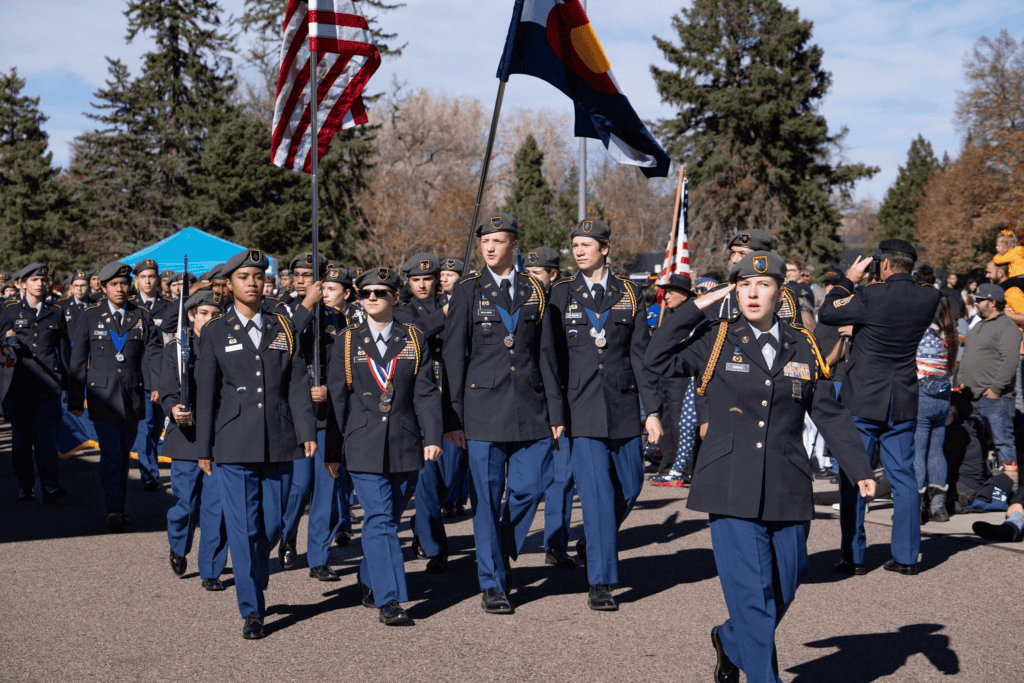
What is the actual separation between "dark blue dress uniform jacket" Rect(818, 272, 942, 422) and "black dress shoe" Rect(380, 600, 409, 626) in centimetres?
385

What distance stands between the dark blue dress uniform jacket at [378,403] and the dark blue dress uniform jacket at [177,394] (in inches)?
48.9

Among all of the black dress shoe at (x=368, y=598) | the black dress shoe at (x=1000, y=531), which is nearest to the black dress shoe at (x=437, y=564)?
the black dress shoe at (x=368, y=598)

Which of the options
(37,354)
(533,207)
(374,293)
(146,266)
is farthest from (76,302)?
(533,207)

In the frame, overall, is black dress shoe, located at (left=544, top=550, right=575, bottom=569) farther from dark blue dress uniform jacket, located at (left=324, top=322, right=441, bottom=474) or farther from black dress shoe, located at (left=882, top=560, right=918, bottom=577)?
black dress shoe, located at (left=882, top=560, right=918, bottom=577)

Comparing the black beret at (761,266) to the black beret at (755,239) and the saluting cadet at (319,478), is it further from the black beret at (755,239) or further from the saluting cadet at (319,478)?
the saluting cadet at (319,478)

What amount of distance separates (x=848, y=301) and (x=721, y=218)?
38857 millimetres

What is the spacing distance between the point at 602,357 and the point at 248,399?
2.48m

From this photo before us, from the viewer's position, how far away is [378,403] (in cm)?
623

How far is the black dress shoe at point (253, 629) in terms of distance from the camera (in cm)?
569

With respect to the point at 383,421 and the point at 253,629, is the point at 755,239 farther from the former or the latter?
the point at 253,629

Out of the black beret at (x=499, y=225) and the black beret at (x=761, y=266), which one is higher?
the black beret at (x=499, y=225)

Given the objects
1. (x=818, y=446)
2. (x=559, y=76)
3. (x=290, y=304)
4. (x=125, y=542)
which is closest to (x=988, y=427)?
(x=818, y=446)

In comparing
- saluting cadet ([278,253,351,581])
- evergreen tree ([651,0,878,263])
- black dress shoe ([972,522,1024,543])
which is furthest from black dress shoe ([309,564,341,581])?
evergreen tree ([651,0,878,263])

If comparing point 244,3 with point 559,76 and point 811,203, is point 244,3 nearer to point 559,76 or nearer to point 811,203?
point 811,203
